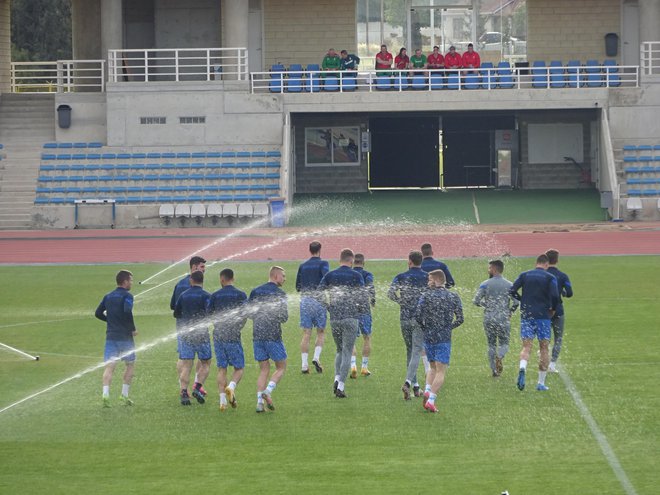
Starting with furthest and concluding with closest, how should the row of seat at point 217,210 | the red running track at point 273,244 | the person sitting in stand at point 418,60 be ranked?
the person sitting in stand at point 418,60 → the row of seat at point 217,210 → the red running track at point 273,244

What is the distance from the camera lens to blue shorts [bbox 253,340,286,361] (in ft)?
52.3

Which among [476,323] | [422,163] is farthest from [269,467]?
[422,163]

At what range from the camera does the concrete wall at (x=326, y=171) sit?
4919 cm

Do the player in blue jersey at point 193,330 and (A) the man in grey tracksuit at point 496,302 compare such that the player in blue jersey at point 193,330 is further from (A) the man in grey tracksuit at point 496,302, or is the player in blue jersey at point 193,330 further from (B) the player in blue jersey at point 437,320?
(A) the man in grey tracksuit at point 496,302

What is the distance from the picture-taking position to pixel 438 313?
622 inches

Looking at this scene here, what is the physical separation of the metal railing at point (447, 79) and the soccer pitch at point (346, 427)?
77.3 ft

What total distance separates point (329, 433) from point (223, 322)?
6.73ft

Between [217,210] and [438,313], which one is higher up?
[217,210]

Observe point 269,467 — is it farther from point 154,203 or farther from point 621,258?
point 154,203

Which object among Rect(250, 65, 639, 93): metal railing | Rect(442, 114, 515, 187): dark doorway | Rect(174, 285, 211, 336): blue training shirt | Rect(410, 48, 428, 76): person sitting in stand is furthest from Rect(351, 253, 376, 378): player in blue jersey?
Rect(442, 114, 515, 187): dark doorway

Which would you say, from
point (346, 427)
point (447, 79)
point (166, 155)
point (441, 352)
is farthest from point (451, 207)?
point (346, 427)

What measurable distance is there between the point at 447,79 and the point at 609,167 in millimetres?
7268

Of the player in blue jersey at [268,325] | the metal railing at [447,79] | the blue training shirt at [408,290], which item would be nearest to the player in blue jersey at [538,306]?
the blue training shirt at [408,290]

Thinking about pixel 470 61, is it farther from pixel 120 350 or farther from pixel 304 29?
pixel 120 350
